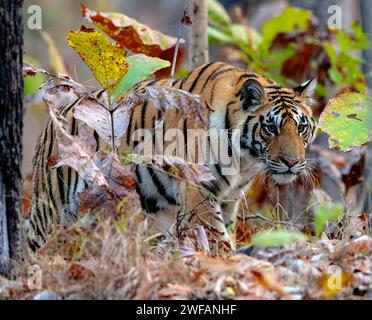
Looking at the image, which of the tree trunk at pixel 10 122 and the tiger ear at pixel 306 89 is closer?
the tree trunk at pixel 10 122

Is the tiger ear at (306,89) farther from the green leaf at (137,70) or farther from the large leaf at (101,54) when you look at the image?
the large leaf at (101,54)

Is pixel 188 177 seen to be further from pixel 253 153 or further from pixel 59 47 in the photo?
pixel 59 47

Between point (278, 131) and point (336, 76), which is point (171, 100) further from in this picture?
point (336, 76)

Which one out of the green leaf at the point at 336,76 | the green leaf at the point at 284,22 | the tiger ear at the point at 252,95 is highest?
the green leaf at the point at 284,22

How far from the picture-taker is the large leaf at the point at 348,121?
567 centimetres

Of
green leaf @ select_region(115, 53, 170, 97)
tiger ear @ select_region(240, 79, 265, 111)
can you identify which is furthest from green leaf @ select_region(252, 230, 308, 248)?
tiger ear @ select_region(240, 79, 265, 111)

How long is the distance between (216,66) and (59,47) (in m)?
13.4

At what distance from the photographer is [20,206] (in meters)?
4.44

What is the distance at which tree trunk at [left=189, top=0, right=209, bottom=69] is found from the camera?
7621mm

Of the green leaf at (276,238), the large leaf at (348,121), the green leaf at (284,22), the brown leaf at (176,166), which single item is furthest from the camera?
the green leaf at (284,22)

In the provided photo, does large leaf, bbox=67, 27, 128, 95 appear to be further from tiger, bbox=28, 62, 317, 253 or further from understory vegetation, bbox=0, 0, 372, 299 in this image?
tiger, bbox=28, 62, 317, 253

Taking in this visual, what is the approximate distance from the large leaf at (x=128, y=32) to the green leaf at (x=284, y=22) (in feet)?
9.71

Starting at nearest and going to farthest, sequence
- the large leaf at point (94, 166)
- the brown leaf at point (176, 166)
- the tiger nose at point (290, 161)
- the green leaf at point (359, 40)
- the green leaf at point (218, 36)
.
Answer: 1. the large leaf at point (94, 166)
2. the brown leaf at point (176, 166)
3. the tiger nose at point (290, 161)
4. the green leaf at point (359, 40)
5. the green leaf at point (218, 36)

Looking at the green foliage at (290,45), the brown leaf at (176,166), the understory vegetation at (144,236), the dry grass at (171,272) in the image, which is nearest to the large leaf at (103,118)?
the understory vegetation at (144,236)
